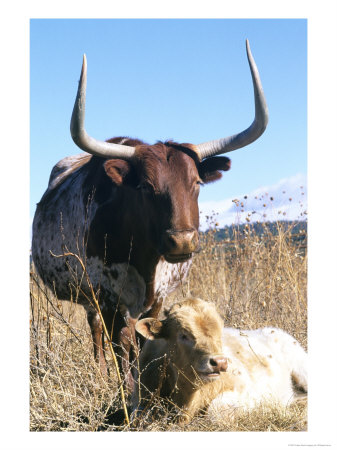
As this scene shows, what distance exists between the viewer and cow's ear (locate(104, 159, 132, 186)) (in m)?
5.48

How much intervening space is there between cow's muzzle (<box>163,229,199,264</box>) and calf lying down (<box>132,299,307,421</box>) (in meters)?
0.49

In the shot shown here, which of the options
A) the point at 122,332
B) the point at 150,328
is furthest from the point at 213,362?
the point at 122,332

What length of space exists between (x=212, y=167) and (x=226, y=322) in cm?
130

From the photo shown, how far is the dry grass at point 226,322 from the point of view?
14.8 feet

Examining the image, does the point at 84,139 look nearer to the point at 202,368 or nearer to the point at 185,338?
the point at 185,338

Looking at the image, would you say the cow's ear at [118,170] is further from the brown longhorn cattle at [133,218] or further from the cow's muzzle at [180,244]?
the cow's muzzle at [180,244]

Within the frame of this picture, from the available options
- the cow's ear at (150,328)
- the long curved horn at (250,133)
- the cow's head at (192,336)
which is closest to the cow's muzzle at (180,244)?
the cow's head at (192,336)

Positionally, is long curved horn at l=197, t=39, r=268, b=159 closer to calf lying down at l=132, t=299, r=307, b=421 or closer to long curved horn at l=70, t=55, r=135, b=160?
long curved horn at l=70, t=55, r=135, b=160

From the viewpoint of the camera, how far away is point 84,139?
17.2 ft

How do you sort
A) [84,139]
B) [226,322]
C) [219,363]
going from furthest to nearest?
[226,322], [84,139], [219,363]

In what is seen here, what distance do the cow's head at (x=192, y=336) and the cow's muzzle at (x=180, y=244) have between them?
1.61ft

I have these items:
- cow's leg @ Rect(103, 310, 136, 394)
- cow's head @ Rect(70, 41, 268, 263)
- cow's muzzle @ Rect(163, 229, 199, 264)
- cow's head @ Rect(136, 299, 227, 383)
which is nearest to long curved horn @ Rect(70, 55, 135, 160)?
cow's head @ Rect(70, 41, 268, 263)

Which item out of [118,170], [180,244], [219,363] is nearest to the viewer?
[219,363]
